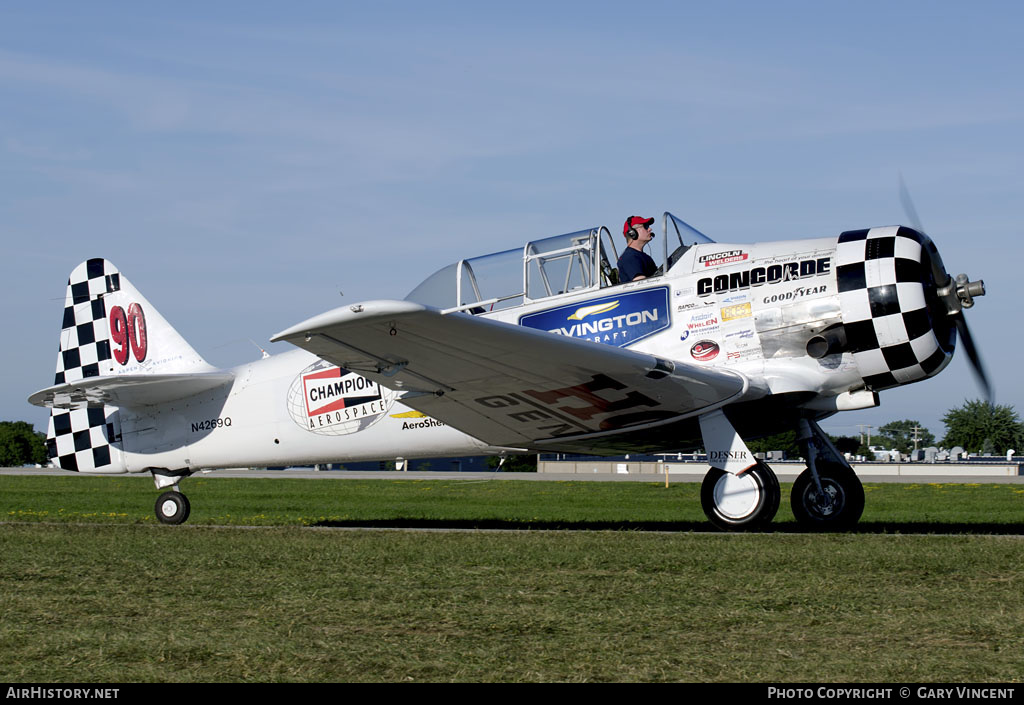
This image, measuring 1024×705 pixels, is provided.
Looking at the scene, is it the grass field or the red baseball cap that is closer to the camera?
the grass field

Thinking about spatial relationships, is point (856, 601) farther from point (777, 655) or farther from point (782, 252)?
point (782, 252)

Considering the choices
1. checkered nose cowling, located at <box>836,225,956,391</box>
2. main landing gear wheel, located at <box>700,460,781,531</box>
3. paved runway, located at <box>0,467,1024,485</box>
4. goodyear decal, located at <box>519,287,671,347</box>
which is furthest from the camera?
paved runway, located at <box>0,467,1024,485</box>

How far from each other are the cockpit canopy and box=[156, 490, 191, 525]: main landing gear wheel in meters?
4.66

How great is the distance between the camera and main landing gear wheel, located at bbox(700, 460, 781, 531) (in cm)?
948

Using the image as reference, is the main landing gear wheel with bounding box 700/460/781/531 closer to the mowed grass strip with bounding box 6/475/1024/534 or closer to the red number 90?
the mowed grass strip with bounding box 6/475/1024/534

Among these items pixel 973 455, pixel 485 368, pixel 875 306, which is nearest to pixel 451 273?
pixel 485 368

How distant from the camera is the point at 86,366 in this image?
45.2ft

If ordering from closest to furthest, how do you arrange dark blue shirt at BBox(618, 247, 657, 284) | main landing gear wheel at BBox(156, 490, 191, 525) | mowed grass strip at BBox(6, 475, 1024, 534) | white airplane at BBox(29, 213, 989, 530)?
white airplane at BBox(29, 213, 989, 530) → dark blue shirt at BBox(618, 247, 657, 284) → main landing gear wheel at BBox(156, 490, 191, 525) → mowed grass strip at BBox(6, 475, 1024, 534)

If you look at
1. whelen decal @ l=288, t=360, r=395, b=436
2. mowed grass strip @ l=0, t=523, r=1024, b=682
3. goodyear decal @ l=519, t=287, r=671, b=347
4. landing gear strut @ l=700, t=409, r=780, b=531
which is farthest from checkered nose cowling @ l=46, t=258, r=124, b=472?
landing gear strut @ l=700, t=409, r=780, b=531

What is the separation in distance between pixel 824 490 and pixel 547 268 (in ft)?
12.4

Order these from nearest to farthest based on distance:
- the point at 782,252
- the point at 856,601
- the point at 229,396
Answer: the point at 856,601 → the point at 782,252 → the point at 229,396

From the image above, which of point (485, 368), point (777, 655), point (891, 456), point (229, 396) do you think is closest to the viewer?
point (777, 655)
